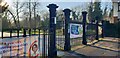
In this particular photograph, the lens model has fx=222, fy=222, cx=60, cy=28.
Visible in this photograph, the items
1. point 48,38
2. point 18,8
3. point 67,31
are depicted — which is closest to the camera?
point 18,8

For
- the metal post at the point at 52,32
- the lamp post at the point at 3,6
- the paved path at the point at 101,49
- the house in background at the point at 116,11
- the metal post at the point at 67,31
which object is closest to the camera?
the lamp post at the point at 3,6

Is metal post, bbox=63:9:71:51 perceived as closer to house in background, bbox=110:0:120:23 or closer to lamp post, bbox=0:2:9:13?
house in background, bbox=110:0:120:23

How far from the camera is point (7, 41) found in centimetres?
400

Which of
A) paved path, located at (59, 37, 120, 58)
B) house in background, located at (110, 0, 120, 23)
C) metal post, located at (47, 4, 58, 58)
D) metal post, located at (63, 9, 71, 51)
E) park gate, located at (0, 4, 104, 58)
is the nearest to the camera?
park gate, located at (0, 4, 104, 58)

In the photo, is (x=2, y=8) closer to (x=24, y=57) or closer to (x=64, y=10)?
(x=24, y=57)

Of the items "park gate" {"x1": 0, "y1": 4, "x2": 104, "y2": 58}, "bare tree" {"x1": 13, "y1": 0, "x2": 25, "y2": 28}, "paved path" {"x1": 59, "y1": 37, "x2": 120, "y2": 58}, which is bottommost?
"paved path" {"x1": 59, "y1": 37, "x2": 120, "y2": 58}

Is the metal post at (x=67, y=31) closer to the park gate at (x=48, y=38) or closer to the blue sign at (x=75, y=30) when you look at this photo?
the park gate at (x=48, y=38)

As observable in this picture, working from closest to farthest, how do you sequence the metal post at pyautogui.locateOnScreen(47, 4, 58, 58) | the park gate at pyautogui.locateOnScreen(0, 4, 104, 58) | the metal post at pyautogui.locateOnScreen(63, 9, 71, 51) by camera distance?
the park gate at pyautogui.locateOnScreen(0, 4, 104, 58)
the metal post at pyautogui.locateOnScreen(47, 4, 58, 58)
the metal post at pyautogui.locateOnScreen(63, 9, 71, 51)

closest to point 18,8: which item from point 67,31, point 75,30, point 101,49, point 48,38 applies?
point 48,38

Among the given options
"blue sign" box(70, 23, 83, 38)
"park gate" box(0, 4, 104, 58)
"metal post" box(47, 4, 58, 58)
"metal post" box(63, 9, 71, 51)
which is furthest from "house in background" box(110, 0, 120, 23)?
"metal post" box(47, 4, 58, 58)

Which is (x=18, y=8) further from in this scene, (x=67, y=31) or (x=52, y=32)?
(x=67, y=31)

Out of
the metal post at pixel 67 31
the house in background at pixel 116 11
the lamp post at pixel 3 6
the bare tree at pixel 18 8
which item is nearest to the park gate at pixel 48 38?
the metal post at pixel 67 31

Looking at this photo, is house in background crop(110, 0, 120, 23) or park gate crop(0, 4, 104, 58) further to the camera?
house in background crop(110, 0, 120, 23)

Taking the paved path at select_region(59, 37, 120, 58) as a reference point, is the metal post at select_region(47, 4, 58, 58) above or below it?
above
